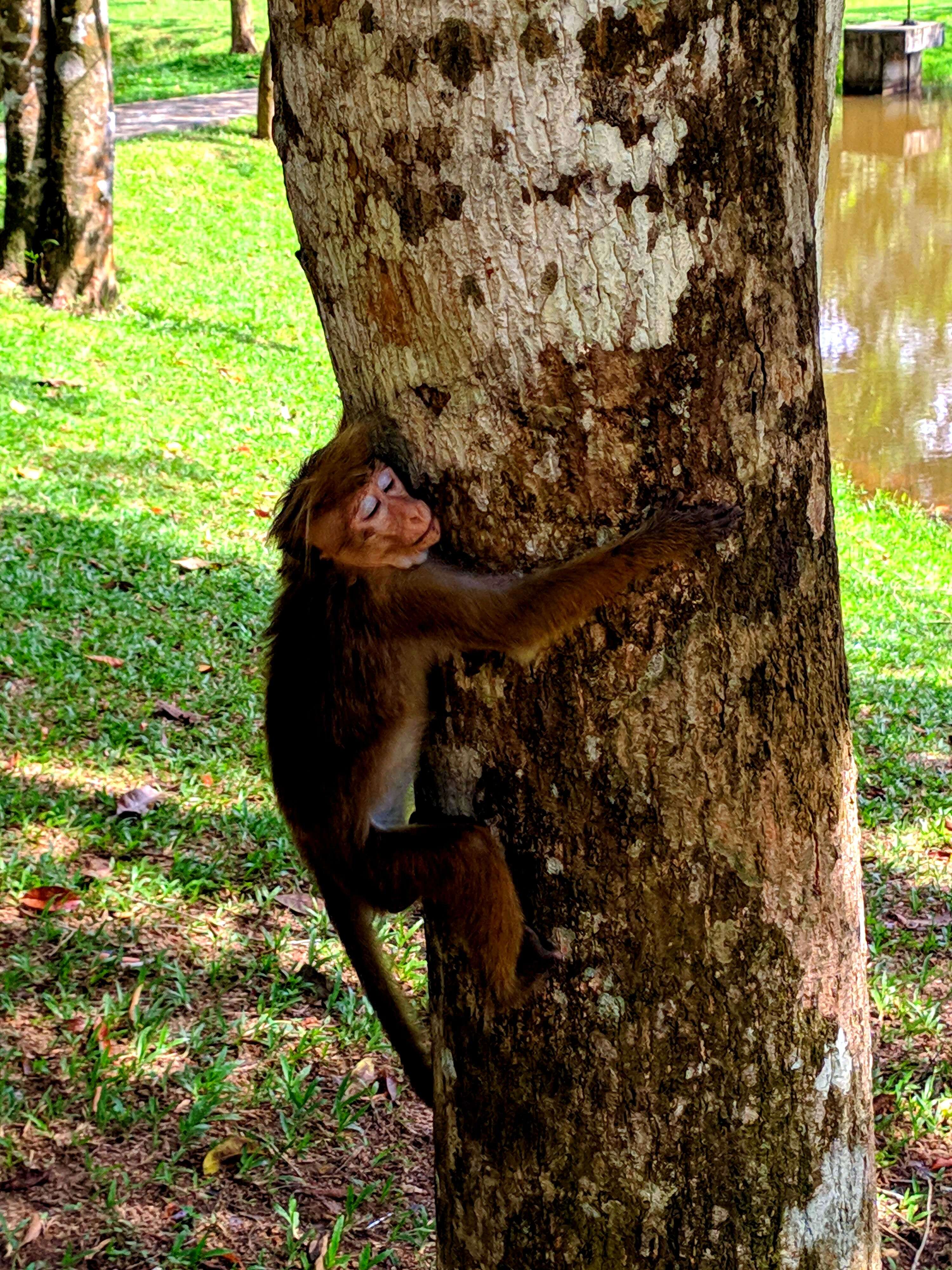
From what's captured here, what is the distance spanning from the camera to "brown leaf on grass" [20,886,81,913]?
4016 mm

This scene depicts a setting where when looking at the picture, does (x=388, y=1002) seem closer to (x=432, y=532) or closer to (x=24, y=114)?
(x=432, y=532)

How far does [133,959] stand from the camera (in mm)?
3898

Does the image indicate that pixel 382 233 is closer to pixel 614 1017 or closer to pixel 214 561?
pixel 614 1017

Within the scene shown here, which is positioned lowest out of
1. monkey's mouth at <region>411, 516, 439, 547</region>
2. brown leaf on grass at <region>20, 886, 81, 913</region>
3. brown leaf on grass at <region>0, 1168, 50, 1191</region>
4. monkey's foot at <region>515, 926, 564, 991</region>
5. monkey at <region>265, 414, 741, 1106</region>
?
brown leaf on grass at <region>0, 1168, 50, 1191</region>

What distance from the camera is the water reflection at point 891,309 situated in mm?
12055

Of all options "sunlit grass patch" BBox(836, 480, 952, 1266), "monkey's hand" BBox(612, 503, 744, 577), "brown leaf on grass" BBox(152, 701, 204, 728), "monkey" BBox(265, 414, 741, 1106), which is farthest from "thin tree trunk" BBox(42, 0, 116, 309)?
"monkey's hand" BBox(612, 503, 744, 577)

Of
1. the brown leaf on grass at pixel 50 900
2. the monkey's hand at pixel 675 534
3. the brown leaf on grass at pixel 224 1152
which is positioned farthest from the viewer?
the brown leaf on grass at pixel 50 900

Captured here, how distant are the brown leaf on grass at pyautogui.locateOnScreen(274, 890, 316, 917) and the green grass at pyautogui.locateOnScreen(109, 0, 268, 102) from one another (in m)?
22.0

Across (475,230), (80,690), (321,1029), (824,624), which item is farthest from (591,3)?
(80,690)

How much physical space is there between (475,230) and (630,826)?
91 centimetres

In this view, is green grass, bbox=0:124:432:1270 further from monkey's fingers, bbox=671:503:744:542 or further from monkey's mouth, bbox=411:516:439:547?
monkey's fingers, bbox=671:503:744:542

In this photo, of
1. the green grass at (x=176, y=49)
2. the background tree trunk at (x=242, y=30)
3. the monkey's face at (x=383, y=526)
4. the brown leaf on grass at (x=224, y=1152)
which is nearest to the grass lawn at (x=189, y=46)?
the green grass at (x=176, y=49)

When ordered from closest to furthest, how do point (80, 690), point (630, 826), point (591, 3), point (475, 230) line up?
point (591, 3) → point (475, 230) → point (630, 826) → point (80, 690)

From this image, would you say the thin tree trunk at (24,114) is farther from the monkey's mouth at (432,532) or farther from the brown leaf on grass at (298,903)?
the monkey's mouth at (432,532)
